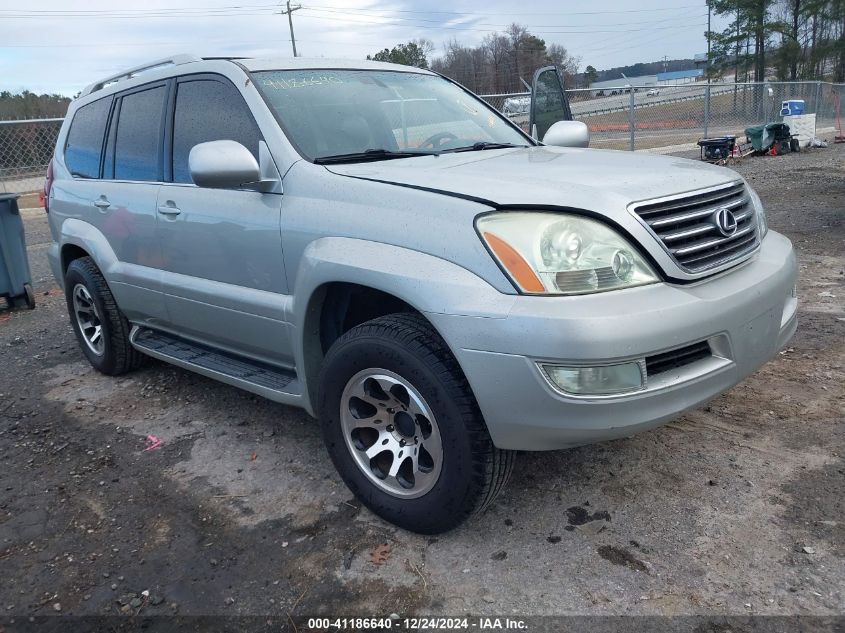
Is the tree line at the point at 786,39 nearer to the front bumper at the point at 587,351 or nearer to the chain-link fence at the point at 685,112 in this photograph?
the chain-link fence at the point at 685,112

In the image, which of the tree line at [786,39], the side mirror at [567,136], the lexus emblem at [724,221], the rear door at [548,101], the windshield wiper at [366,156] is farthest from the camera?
the tree line at [786,39]

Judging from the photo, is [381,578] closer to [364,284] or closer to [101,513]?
[364,284]

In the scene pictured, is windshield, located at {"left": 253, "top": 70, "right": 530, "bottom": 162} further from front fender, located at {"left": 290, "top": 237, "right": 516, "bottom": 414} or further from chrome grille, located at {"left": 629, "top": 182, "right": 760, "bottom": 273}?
chrome grille, located at {"left": 629, "top": 182, "right": 760, "bottom": 273}

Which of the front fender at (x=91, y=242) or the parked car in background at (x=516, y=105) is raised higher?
the parked car in background at (x=516, y=105)

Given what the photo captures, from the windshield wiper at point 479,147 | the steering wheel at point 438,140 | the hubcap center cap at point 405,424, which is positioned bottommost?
the hubcap center cap at point 405,424

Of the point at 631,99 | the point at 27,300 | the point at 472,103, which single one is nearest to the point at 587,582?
the point at 472,103

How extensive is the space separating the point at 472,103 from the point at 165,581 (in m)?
3.05

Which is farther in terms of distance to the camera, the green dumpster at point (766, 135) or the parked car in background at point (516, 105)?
the parked car in background at point (516, 105)

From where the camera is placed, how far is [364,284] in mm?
2732

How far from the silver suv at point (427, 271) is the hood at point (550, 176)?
0.6 inches

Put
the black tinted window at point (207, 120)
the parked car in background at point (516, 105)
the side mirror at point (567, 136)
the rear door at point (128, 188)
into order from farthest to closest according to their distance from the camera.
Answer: the parked car in background at point (516, 105) → the side mirror at point (567, 136) → the rear door at point (128, 188) → the black tinted window at point (207, 120)

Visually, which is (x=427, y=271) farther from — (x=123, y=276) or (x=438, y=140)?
A: (x=123, y=276)

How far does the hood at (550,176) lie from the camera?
2533 mm

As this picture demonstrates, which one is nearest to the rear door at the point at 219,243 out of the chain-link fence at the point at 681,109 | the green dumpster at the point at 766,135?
the chain-link fence at the point at 681,109
